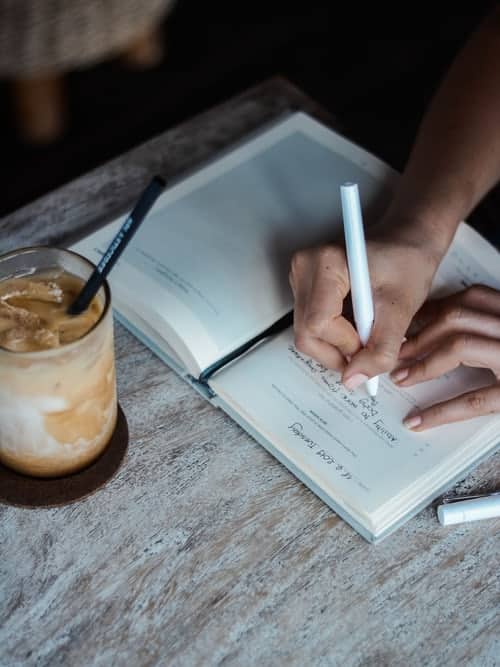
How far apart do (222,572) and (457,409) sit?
238 millimetres

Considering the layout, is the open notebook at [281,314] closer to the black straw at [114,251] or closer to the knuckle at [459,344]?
the knuckle at [459,344]

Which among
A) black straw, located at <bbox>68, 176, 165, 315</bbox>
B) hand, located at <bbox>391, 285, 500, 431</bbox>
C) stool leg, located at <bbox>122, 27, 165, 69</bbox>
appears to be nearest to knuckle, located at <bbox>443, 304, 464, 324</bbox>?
hand, located at <bbox>391, 285, 500, 431</bbox>

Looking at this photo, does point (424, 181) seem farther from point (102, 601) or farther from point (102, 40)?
point (102, 40)

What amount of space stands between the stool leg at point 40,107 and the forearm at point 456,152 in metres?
1.17

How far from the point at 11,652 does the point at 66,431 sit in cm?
16

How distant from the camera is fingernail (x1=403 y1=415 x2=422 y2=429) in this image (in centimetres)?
74

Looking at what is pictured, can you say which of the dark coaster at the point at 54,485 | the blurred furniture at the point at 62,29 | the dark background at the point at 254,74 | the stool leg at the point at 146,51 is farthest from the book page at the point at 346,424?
the stool leg at the point at 146,51

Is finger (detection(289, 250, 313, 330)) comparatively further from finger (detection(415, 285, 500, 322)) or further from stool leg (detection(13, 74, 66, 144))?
stool leg (detection(13, 74, 66, 144))

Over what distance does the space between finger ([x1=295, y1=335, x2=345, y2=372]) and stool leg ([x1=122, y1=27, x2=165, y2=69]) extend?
59.4 inches

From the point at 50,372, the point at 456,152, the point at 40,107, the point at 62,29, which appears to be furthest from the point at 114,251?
the point at 40,107

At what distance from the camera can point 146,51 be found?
2125 mm

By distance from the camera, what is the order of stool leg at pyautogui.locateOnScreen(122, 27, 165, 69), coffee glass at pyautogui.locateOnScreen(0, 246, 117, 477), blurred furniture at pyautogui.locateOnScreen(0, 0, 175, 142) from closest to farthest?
coffee glass at pyautogui.locateOnScreen(0, 246, 117, 477)
blurred furniture at pyautogui.locateOnScreen(0, 0, 175, 142)
stool leg at pyautogui.locateOnScreen(122, 27, 165, 69)

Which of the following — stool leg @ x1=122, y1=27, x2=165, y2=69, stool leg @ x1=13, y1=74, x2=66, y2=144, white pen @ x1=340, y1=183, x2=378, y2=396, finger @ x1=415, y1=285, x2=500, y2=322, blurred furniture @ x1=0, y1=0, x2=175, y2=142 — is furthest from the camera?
stool leg @ x1=122, y1=27, x2=165, y2=69

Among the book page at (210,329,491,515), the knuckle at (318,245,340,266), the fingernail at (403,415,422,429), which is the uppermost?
the knuckle at (318,245,340,266)
